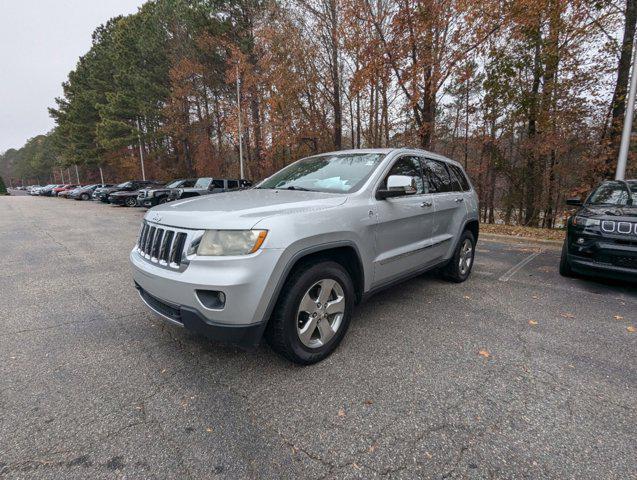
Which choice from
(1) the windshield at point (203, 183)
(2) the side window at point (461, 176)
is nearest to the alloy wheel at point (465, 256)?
(2) the side window at point (461, 176)

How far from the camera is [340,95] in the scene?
18.1m

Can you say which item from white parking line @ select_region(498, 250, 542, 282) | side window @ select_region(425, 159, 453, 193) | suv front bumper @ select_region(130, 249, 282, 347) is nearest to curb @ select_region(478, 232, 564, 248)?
white parking line @ select_region(498, 250, 542, 282)

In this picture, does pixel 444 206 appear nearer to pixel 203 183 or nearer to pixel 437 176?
pixel 437 176

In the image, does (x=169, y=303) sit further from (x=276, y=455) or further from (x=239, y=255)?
(x=276, y=455)

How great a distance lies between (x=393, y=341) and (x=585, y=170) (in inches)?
449

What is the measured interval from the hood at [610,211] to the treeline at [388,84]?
238 inches

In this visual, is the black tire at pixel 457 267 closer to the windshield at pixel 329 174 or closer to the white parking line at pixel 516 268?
the white parking line at pixel 516 268

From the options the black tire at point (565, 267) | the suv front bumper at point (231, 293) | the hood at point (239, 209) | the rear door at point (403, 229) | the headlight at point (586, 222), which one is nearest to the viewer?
the suv front bumper at point (231, 293)

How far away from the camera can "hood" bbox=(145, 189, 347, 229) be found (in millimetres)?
→ 2395

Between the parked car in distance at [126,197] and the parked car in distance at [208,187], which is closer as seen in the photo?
the parked car in distance at [208,187]

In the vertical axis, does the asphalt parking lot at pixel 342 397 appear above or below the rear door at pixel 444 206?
below

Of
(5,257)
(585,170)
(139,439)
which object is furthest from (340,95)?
(139,439)

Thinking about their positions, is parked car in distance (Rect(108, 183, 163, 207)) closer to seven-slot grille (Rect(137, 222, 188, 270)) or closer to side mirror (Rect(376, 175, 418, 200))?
seven-slot grille (Rect(137, 222, 188, 270))

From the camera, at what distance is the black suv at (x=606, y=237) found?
4.29 metres
